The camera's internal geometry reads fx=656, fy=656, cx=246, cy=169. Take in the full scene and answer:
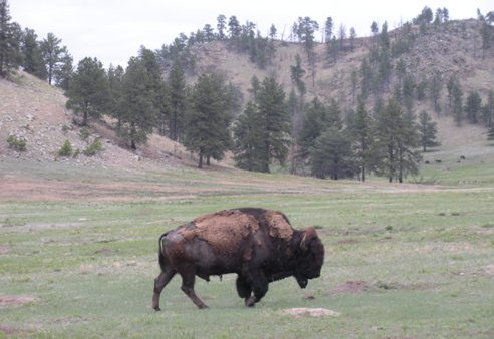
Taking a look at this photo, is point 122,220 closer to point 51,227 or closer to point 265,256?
point 51,227

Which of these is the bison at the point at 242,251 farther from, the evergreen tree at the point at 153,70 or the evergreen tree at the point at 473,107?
the evergreen tree at the point at 473,107

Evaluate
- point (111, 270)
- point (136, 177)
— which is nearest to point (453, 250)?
point (111, 270)

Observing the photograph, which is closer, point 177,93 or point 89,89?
point 89,89

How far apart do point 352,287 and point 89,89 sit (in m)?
78.6

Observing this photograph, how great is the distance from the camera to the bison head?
14.6 meters

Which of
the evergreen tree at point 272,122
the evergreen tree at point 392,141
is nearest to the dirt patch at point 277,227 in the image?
the evergreen tree at point 272,122

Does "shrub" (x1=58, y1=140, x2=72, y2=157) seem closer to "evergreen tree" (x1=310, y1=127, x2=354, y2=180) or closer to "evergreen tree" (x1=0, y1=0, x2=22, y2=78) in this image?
"evergreen tree" (x1=0, y1=0, x2=22, y2=78)

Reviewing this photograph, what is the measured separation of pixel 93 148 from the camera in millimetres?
82875

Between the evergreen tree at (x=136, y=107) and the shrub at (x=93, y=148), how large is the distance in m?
6.23

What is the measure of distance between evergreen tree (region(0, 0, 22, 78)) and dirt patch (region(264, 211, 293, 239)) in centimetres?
9317

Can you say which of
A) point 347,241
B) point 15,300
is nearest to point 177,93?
point 347,241

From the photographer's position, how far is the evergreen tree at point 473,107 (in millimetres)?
190625

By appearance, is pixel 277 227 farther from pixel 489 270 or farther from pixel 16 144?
pixel 16 144

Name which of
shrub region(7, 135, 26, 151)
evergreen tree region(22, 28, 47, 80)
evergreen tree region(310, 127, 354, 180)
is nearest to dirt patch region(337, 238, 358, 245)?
shrub region(7, 135, 26, 151)
